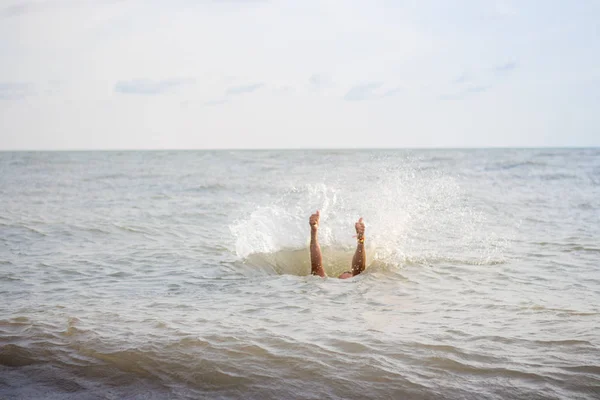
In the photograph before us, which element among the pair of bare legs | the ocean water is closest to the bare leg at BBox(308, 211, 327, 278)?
the pair of bare legs

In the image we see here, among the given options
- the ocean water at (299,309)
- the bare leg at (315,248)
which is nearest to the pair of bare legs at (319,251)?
the bare leg at (315,248)

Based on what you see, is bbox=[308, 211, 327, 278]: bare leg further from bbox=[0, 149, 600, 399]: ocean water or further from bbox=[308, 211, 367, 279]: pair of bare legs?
bbox=[0, 149, 600, 399]: ocean water

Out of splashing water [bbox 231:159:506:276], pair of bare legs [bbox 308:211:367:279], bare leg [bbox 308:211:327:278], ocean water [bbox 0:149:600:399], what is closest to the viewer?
ocean water [bbox 0:149:600:399]

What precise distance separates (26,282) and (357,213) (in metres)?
8.08

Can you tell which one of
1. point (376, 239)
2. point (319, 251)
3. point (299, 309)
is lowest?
point (299, 309)

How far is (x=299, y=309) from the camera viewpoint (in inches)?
263

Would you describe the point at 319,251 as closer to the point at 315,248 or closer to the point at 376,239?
the point at 315,248

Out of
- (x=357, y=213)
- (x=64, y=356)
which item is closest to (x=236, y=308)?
(x=64, y=356)

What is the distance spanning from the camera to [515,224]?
1435 centimetres

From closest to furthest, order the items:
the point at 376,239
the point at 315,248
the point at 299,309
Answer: the point at 299,309 < the point at 315,248 < the point at 376,239

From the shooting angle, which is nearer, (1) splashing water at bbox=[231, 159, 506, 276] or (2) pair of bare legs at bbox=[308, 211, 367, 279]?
(2) pair of bare legs at bbox=[308, 211, 367, 279]

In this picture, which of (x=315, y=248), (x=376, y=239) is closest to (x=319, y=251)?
(x=315, y=248)

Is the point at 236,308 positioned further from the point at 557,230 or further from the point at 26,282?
the point at 557,230

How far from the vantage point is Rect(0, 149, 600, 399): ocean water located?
4594 millimetres
